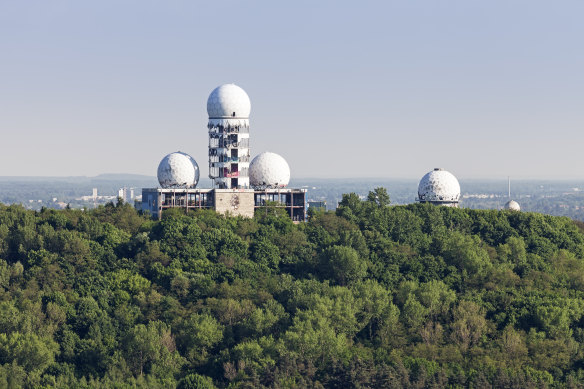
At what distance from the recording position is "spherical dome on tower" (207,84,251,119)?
150625 millimetres

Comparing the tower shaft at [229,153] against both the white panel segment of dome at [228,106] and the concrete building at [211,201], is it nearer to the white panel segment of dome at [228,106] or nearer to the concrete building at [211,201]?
the white panel segment of dome at [228,106]

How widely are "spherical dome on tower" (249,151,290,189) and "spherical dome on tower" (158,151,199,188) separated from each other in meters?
8.49

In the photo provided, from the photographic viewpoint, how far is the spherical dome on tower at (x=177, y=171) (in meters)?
150

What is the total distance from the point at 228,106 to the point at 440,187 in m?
36.6

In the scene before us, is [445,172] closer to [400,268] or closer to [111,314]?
[400,268]

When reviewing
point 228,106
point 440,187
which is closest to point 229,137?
point 228,106

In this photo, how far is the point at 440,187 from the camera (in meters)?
165

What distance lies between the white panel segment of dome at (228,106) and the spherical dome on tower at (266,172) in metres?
6.02

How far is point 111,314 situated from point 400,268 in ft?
116

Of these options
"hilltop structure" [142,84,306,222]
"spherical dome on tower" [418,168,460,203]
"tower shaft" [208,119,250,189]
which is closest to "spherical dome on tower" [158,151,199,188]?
"hilltop structure" [142,84,306,222]

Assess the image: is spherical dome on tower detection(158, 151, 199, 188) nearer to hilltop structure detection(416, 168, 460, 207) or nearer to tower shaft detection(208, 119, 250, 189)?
tower shaft detection(208, 119, 250, 189)

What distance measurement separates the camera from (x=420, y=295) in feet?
386

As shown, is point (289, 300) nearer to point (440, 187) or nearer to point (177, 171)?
point (177, 171)

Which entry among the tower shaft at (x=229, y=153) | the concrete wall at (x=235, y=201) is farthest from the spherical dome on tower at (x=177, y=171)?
the concrete wall at (x=235, y=201)
